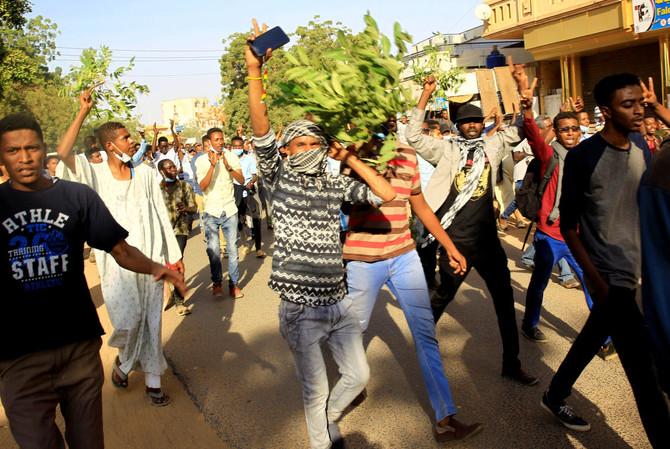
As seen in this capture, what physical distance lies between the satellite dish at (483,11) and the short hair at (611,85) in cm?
1868

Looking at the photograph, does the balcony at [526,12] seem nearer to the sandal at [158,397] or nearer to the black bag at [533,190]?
the black bag at [533,190]

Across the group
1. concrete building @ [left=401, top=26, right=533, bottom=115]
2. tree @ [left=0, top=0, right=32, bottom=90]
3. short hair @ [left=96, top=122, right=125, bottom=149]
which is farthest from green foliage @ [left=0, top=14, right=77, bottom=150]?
short hair @ [left=96, top=122, right=125, bottom=149]

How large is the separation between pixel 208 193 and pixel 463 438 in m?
5.47

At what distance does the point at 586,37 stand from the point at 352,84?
1691cm

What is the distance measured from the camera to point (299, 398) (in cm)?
468

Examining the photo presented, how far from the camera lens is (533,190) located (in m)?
5.69

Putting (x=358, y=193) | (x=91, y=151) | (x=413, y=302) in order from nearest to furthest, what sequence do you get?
(x=358, y=193), (x=413, y=302), (x=91, y=151)

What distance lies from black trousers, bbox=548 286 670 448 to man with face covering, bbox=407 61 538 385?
3.16 feet

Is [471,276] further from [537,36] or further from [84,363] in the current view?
[537,36]

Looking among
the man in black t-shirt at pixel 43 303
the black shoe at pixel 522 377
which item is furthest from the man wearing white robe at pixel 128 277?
the black shoe at pixel 522 377

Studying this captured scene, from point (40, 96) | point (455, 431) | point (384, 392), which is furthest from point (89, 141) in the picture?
point (40, 96)

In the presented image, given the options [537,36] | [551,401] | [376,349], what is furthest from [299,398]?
[537,36]

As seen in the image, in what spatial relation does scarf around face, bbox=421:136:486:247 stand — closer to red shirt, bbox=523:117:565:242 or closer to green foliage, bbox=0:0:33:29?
red shirt, bbox=523:117:565:242

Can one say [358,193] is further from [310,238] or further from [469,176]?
[469,176]
